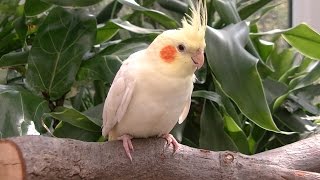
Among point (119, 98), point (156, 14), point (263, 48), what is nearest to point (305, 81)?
point (263, 48)

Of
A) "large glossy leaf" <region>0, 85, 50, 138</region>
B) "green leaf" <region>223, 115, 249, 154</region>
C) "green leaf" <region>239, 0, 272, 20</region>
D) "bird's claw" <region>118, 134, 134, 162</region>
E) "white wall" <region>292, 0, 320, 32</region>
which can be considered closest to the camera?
"bird's claw" <region>118, 134, 134, 162</region>

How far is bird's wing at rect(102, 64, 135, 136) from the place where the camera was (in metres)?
0.67

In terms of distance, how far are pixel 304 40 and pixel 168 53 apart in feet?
1.12

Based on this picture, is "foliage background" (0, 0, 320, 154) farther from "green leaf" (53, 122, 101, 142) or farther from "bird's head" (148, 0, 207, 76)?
"bird's head" (148, 0, 207, 76)

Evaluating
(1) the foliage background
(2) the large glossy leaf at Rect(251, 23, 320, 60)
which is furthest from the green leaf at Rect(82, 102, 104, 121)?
(2) the large glossy leaf at Rect(251, 23, 320, 60)

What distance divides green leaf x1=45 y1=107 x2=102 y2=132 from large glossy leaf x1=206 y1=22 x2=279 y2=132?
21 centimetres

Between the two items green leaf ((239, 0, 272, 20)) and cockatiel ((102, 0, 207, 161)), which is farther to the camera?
green leaf ((239, 0, 272, 20))

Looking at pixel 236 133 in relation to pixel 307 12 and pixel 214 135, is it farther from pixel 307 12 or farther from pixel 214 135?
pixel 307 12

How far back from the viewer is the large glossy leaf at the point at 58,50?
0.86m

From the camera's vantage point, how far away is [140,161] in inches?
24.6

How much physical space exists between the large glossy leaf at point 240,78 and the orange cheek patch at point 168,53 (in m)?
0.13

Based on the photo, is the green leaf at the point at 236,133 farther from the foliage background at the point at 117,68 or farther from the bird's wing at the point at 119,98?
the bird's wing at the point at 119,98

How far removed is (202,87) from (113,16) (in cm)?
27

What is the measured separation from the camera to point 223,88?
796 millimetres
